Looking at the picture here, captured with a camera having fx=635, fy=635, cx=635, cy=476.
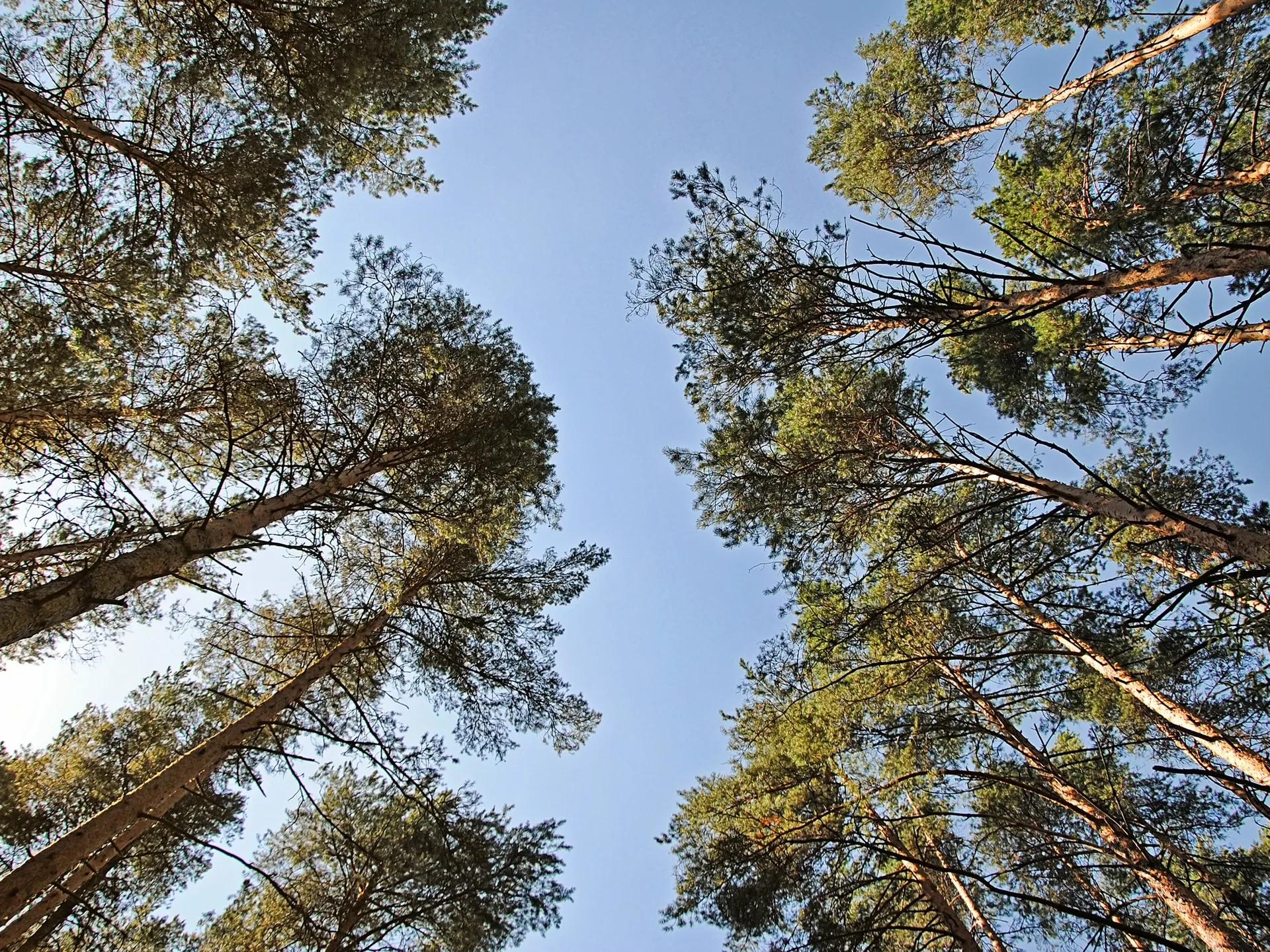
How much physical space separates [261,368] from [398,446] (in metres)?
1.84

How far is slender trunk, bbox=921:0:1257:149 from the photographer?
5059 mm

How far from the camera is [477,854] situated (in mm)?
5477

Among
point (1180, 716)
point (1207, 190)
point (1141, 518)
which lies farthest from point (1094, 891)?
point (1207, 190)

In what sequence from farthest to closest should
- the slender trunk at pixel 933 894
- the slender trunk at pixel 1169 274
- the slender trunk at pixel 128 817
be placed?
the slender trunk at pixel 933 894
the slender trunk at pixel 128 817
the slender trunk at pixel 1169 274

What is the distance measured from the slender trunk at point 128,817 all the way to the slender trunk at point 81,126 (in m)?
4.86

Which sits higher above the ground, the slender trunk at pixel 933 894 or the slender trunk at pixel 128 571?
the slender trunk at pixel 128 571

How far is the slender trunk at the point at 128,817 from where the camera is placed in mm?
4102

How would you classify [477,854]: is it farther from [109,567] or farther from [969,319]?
[969,319]

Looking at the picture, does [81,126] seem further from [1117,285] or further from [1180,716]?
[1180,716]

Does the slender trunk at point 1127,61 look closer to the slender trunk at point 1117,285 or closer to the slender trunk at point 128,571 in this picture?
the slender trunk at point 1117,285

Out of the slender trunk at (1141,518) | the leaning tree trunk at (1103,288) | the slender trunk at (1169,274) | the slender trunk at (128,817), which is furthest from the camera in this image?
the slender trunk at (128,817)

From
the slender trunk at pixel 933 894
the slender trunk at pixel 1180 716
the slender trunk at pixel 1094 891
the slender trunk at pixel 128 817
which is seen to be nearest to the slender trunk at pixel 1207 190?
the slender trunk at pixel 1180 716

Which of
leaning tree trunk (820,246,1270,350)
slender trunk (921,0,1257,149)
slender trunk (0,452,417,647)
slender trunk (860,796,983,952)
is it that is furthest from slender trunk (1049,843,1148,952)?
slender trunk (921,0,1257,149)

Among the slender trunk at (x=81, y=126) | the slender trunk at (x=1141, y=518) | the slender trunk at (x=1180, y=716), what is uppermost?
the slender trunk at (x=81, y=126)
